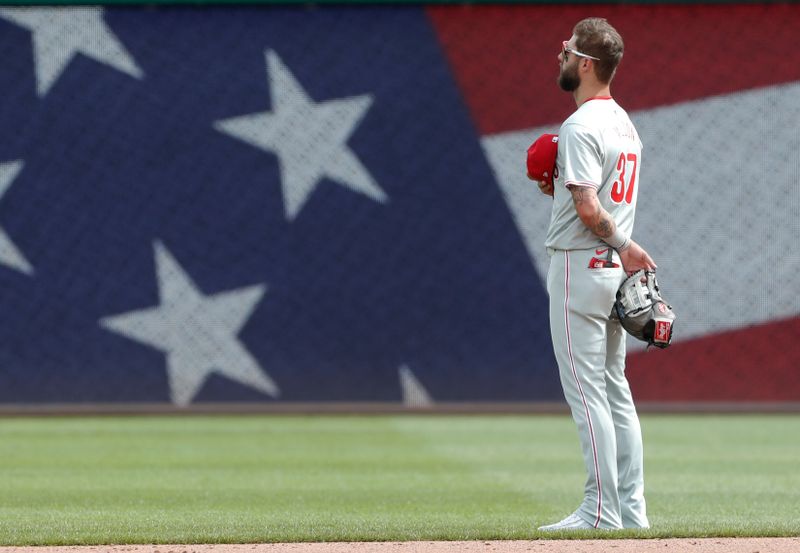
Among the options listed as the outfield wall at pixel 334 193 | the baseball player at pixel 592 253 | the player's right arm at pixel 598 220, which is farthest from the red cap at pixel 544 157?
the outfield wall at pixel 334 193

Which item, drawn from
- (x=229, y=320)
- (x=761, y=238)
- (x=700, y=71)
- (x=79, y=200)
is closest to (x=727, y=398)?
(x=761, y=238)

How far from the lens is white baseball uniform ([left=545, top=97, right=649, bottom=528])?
4.93 meters

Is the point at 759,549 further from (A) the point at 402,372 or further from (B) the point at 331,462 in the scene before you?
(A) the point at 402,372

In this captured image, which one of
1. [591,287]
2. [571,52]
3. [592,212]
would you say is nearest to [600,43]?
[571,52]

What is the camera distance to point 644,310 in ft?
16.0

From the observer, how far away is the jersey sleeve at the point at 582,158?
484 cm

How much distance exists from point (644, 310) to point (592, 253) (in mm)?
278

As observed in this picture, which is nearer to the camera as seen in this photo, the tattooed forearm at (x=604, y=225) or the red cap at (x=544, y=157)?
the tattooed forearm at (x=604, y=225)

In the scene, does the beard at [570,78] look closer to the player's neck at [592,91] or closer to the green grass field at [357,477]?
the player's neck at [592,91]

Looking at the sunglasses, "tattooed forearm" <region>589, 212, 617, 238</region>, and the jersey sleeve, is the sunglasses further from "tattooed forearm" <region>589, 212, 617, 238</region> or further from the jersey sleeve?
"tattooed forearm" <region>589, 212, 617, 238</region>

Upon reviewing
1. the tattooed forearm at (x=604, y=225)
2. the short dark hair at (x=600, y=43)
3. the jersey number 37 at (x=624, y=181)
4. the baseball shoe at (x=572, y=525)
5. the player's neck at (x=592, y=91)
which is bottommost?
the baseball shoe at (x=572, y=525)

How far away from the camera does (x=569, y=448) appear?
8.88 m

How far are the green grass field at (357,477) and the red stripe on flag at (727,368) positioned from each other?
301 mm

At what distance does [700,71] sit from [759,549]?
7.03 m
